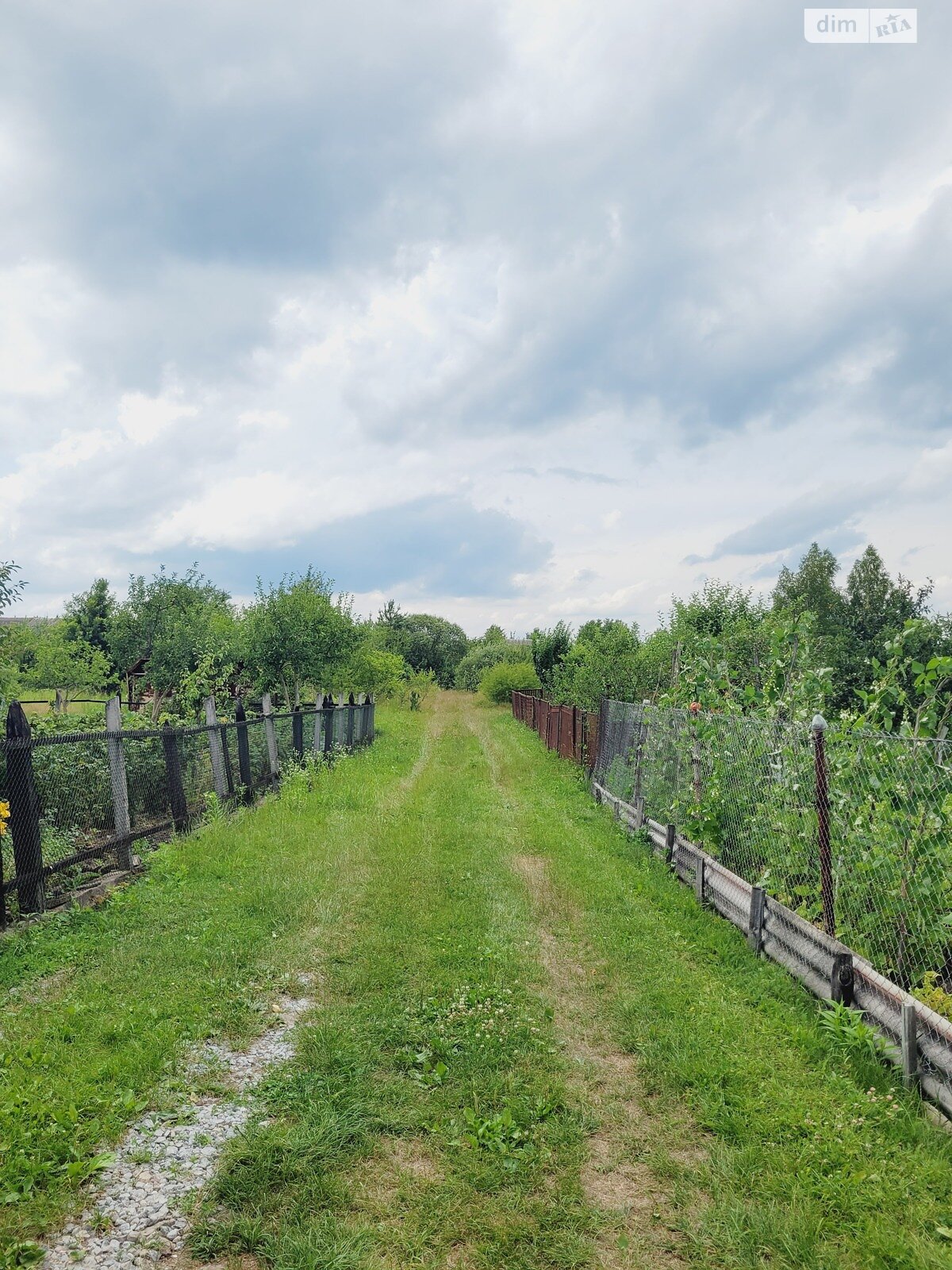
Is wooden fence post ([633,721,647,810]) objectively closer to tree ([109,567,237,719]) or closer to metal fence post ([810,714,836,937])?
metal fence post ([810,714,836,937])

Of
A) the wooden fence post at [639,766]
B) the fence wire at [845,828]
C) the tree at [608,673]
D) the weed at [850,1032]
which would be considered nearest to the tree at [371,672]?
the tree at [608,673]

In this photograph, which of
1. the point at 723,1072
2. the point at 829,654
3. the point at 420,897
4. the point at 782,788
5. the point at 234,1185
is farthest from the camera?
the point at 829,654

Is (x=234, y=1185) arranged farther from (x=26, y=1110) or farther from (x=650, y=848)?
(x=650, y=848)

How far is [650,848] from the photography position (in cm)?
838

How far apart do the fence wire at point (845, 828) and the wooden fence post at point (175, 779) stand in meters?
Result: 5.89

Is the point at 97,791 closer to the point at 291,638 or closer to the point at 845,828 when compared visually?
the point at 845,828

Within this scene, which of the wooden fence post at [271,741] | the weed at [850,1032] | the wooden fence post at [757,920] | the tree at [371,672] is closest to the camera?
the weed at [850,1032]

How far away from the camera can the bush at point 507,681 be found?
122 feet

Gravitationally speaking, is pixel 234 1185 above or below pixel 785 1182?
above

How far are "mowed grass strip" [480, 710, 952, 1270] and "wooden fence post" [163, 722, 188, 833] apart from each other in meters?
5.06

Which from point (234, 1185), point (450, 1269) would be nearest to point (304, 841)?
point (234, 1185)

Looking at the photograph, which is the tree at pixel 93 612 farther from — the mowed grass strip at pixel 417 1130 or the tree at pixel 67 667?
the mowed grass strip at pixel 417 1130

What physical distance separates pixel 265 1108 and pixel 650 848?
590 centimetres

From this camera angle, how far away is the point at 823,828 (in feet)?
15.6
